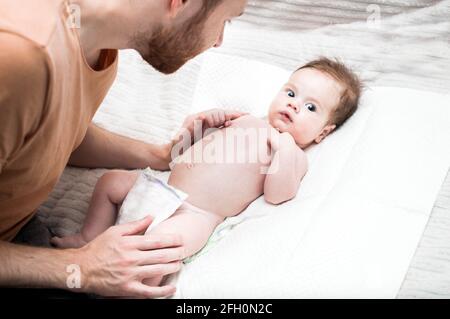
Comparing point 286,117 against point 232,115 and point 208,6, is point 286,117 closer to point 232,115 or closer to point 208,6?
point 232,115

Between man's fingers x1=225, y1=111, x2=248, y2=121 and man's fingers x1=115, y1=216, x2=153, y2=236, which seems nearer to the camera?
man's fingers x1=115, y1=216, x2=153, y2=236

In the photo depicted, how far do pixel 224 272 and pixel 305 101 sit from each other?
48cm

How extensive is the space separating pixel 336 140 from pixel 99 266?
627mm

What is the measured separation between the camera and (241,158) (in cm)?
135

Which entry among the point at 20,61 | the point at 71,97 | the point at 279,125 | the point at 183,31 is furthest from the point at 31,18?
the point at 279,125

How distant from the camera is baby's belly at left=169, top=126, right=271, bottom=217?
1303 mm

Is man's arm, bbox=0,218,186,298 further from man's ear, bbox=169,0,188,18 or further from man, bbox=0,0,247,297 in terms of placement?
man's ear, bbox=169,0,188,18

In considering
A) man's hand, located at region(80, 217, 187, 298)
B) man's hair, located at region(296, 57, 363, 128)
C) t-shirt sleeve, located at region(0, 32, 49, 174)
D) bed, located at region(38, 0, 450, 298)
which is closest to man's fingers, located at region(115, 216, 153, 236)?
man's hand, located at region(80, 217, 187, 298)

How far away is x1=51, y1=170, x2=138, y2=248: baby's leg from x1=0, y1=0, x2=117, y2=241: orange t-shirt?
113 millimetres

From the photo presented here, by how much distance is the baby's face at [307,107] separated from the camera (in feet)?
4.66

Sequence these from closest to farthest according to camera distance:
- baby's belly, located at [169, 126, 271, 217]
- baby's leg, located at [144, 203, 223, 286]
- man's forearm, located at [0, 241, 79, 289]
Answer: man's forearm, located at [0, 241, 79, 289] → baby's leg, located at [144, 203, 223, 286] → baby's belly, located at [169, 126, 271, 217]

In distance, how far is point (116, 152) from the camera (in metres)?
1.42

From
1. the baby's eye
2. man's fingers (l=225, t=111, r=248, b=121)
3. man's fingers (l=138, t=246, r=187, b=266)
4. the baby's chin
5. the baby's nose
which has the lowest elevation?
man's fingers (l=138, t=246, r=187, b=266)
